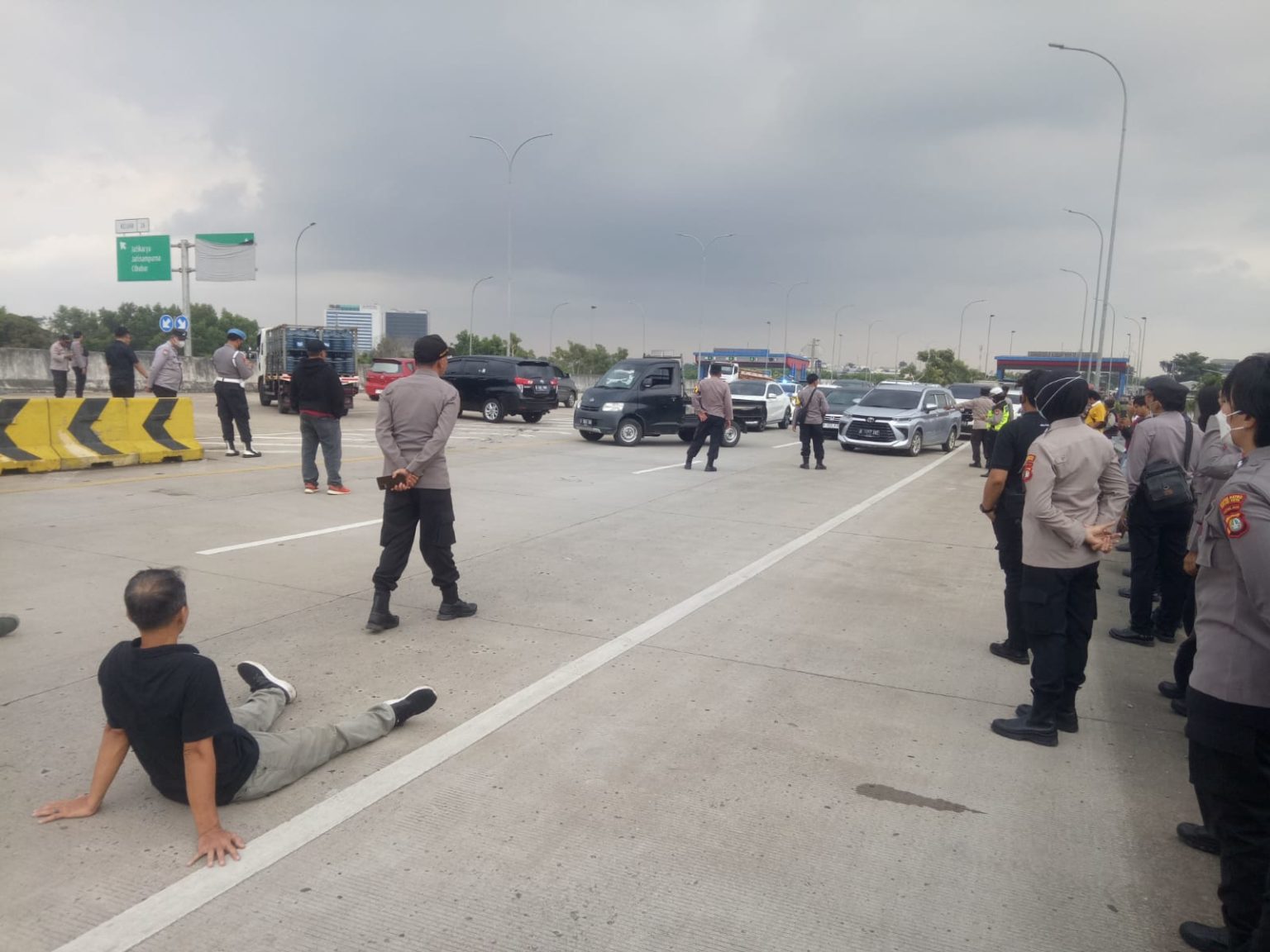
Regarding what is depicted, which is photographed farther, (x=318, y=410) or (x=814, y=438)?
(x=814, y=438)

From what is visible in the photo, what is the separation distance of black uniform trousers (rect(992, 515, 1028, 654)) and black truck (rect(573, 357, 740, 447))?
1479 cm

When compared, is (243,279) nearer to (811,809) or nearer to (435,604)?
(435,604)

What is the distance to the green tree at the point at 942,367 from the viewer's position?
9350 cm

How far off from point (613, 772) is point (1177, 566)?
4632 mm

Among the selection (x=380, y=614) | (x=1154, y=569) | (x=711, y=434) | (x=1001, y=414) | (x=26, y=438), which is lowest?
(x=380, y=614)

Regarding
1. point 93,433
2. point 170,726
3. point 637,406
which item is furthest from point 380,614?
point 637,406

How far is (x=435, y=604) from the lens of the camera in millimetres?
6746

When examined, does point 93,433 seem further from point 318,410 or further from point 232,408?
point 318,410

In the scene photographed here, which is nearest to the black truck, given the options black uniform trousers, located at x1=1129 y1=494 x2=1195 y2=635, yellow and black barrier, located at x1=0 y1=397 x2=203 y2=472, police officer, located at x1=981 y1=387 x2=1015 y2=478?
police officer, located at x1=981 y1=387 x2=1015 y2=478

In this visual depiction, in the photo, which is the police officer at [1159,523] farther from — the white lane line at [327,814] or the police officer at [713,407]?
the police officer at [713,407]

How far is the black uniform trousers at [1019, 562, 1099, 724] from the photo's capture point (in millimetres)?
4570

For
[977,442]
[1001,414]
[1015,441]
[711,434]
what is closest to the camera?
[1015,441]

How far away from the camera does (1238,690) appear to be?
2.83 meters

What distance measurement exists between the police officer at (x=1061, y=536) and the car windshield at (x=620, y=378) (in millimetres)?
16570
